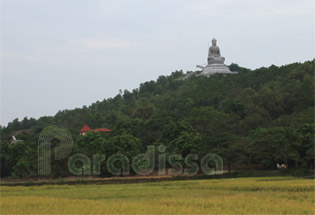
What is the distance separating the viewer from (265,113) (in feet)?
234

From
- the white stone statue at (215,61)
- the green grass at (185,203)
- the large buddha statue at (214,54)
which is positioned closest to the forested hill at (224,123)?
the white stone statue at (215,61)

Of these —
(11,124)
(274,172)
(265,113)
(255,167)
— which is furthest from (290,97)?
(11,124)

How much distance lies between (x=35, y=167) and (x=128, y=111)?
5048 cm

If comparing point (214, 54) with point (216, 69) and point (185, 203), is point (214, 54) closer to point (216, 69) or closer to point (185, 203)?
point (216, 69)

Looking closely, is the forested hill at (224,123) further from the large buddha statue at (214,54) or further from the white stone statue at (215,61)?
the large buddha statue at (214,54)

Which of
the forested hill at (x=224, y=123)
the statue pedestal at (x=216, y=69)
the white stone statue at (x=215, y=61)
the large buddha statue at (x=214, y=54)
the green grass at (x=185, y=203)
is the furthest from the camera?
the large buddha statue at (x=214, y=54)

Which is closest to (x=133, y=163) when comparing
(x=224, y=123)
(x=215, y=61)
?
(x=224, y=123)

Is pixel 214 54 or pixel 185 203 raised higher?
pixel 214 54

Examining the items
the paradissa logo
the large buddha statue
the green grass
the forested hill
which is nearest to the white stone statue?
the large buddha statue

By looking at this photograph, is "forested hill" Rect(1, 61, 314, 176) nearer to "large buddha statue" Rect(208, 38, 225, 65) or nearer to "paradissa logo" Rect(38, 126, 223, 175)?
"paradissa logo" Rect(38, 126, 223, 175)

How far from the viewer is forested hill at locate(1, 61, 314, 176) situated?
48625mm

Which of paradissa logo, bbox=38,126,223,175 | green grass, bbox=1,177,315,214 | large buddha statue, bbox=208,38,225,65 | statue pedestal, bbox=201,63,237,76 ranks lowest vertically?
green grass, bbox=1,177,315,214

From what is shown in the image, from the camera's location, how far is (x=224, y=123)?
206ft

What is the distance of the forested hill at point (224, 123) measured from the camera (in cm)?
4862
